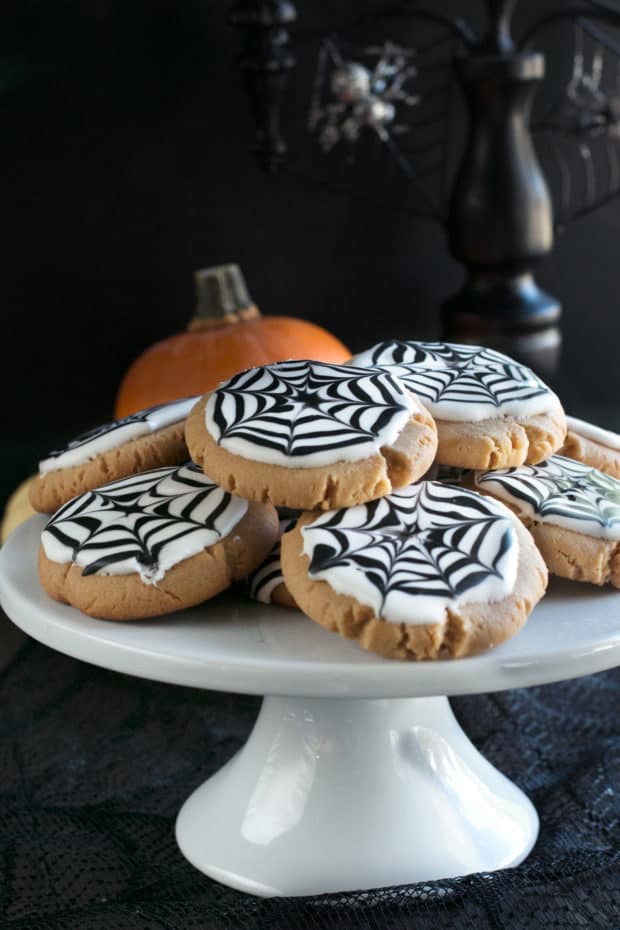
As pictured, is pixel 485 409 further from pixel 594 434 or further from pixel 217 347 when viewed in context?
pixel 217 347

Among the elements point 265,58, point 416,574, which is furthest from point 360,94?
point 416,574

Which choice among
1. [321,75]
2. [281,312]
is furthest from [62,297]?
[321,75]

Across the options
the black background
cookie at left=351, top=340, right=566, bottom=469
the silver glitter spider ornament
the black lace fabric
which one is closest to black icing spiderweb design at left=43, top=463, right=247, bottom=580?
cookie at left=351, top=340, right=566, bottom=469

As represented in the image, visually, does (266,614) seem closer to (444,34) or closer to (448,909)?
(448,909)

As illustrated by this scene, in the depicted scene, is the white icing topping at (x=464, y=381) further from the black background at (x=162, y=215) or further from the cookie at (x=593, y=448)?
the black background at (x=162, y=215)

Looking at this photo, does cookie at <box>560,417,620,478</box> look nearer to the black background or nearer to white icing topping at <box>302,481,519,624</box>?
white icing topping at <box>302,481,519,624</box>

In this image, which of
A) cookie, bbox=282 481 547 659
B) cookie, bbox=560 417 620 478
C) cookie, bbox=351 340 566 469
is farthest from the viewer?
cookie, bbox=560 417 620 478

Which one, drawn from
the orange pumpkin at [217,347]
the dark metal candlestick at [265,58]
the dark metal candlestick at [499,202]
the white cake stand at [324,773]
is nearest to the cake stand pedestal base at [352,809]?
the white cake stand at [324,773]
